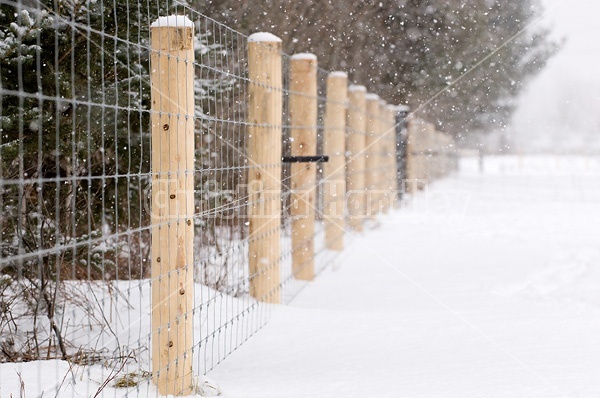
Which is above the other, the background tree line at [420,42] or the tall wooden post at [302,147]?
the background tree line at [420,42]

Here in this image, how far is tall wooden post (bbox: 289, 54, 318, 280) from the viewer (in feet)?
20.3

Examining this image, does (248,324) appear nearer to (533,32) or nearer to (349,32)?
(349,32)

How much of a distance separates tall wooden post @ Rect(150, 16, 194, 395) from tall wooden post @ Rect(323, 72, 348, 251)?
4315 mm

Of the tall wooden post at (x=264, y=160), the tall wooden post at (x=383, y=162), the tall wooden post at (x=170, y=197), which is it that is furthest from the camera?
the tall wooden post at (x=383, y=162)

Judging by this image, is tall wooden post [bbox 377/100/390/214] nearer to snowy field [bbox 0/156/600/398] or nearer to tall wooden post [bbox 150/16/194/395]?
snowy field [bbox 0/156/600/398]

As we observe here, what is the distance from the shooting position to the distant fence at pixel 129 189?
3117mm

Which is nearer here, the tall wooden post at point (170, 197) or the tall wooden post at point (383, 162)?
the tall wooden post at point (170, 197)

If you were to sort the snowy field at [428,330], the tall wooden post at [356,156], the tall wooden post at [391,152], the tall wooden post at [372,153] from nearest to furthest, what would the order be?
the snowy field at [428,330] < the tall wooden post at [356,156] < the tall wooden post at [372,153] < the tall wooden post at [391,152]

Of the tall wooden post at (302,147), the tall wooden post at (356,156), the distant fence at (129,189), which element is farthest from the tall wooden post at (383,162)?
the tall wooden post at (302,147)

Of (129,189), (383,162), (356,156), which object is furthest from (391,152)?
(129,189)

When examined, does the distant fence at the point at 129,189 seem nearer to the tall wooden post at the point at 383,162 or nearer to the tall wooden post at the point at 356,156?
the tall wooden post at the point at 356,156

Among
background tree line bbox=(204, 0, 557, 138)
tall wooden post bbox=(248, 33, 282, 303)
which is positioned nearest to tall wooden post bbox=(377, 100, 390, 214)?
background tree line bbox=(204, 0, 557, 138)

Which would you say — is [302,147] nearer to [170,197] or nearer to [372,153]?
[170,197]

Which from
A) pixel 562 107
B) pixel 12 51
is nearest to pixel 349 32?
pixel 12 51
